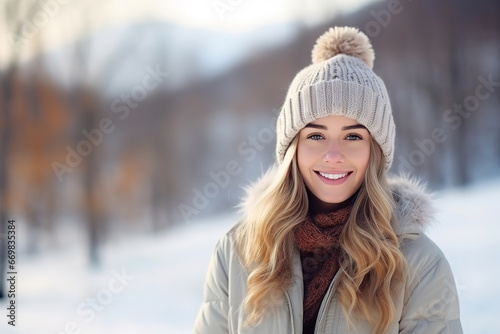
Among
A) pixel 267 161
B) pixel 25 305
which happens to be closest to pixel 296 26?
pixel 267 161

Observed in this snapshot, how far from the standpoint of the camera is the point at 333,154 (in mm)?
1224

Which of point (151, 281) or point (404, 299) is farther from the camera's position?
point (151, 281)

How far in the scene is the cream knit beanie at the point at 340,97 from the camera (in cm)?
123

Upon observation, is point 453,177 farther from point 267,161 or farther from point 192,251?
point 192,251

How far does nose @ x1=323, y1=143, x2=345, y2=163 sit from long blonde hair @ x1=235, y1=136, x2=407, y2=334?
10 cm

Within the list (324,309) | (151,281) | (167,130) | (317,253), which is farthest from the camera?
(167,130)

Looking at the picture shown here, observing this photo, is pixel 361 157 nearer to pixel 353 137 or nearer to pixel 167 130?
pixel 353 137

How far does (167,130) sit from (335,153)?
6.28 ft

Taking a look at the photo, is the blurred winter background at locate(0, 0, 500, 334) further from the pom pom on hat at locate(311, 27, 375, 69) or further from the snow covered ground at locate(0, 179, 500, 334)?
the pom pom on hat at locate(311, 27, 375, 69)

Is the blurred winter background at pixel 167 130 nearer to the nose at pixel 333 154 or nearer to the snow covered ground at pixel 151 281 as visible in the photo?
the snow covered ground at pixel 151 281

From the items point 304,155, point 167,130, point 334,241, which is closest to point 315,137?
point 304,155

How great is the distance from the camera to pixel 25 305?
2.74 m

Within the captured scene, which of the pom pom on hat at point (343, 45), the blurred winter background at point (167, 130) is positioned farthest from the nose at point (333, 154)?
the blurred winter background at point (167, 130)

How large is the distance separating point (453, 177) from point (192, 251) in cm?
174
